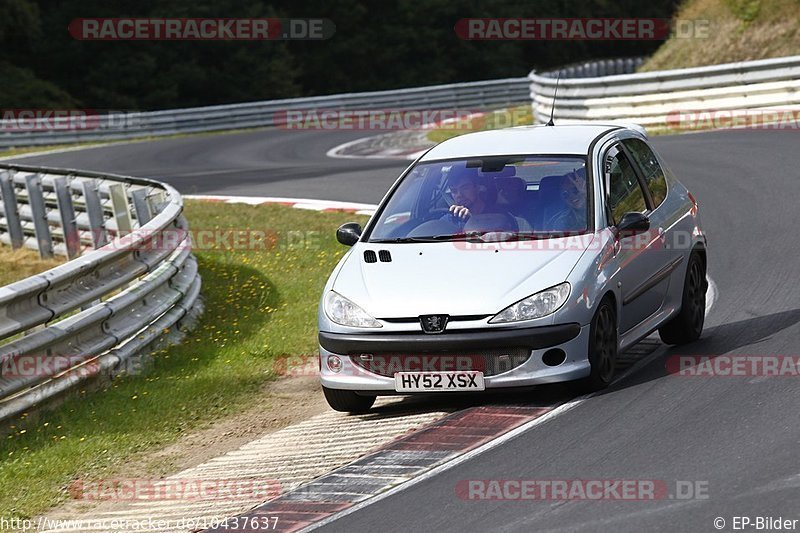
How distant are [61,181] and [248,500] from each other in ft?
34.8

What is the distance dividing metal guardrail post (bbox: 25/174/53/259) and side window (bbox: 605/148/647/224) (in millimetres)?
9773

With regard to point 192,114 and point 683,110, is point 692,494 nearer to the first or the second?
point 683,110

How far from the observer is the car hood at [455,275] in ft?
26.1

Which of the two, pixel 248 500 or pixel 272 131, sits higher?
pixel 248 500

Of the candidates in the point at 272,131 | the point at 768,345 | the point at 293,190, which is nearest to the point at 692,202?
the point at 768,345

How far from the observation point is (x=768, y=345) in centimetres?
907

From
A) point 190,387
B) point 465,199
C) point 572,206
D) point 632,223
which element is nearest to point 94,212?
point 190,387

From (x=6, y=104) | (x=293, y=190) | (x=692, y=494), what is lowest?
(x=6, y=104)

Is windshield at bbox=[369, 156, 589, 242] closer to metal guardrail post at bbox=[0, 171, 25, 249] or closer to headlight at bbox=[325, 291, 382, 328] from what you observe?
headlight at bbox=[325, 291, 382, 328]

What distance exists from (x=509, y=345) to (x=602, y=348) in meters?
0.69

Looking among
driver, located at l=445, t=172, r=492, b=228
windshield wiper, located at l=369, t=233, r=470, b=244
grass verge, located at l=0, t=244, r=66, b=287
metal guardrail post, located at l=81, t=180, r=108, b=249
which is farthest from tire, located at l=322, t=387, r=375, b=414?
grass verge, located at l=0, t=244, r=66, b=287

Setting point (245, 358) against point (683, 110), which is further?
point (683, 110)

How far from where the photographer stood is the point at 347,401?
8461 millimetres

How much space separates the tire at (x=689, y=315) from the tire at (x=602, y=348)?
110 centimetres
